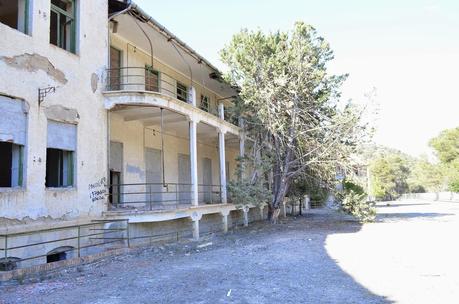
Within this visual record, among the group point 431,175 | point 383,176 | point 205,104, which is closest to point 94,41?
point 205,104

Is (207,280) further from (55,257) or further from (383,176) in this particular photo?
(383,176)

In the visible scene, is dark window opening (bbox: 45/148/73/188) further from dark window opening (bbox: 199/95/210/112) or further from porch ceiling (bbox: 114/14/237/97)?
dark window opening (bbox: 199/95/210/112)

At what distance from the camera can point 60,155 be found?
11.4 m

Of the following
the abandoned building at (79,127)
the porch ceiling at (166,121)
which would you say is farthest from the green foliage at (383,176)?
the abandoned building at (79,127)

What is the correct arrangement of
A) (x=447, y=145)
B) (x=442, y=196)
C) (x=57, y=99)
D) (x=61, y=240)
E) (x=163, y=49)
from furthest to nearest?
(x=442, y=196), (x=447, y=145), (x=163, y=49), (x=57, y=99), (x=61, y=240)

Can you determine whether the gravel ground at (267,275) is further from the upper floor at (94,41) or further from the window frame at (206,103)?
the window frame at (206,103)

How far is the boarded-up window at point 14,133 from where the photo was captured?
9453 mm

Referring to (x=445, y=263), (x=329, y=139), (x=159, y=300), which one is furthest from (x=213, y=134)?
(x=159, y=300)

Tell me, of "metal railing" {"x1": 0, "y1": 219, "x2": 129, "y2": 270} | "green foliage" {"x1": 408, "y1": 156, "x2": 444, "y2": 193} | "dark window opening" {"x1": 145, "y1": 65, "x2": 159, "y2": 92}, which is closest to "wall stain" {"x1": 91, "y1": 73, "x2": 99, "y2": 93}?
"dark window opening" {"x1": 145, "y1": 65, "x2": 159, "y2": 92}

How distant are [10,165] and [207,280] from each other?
6454mm

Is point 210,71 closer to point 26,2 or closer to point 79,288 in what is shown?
Result: point 26,2

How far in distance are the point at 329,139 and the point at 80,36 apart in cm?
1182

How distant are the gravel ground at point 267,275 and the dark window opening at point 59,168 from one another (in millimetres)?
2797

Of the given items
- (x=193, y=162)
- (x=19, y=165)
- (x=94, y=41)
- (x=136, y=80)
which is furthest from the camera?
(x=136, y=80)
